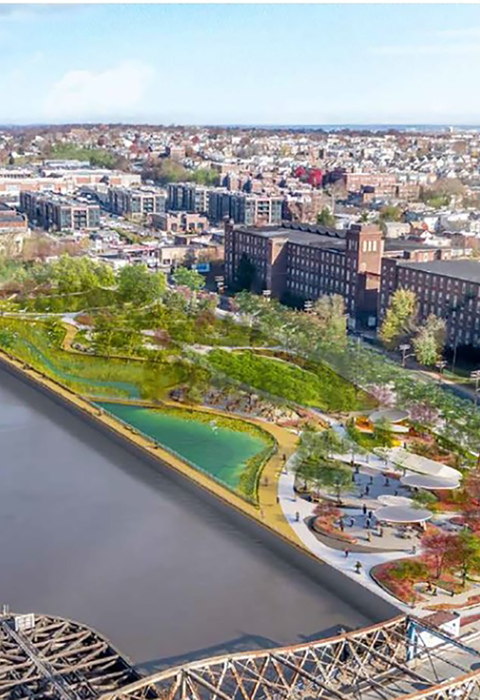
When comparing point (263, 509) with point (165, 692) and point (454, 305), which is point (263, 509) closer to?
point (165, 692)

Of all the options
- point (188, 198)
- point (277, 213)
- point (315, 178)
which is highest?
point (315, 178)

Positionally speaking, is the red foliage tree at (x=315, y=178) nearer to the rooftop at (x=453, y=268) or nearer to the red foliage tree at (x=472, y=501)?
the rooftop at (x=453, y=268)

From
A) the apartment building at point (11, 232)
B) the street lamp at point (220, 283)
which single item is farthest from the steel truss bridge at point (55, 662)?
the apartment building at point (11, 232)

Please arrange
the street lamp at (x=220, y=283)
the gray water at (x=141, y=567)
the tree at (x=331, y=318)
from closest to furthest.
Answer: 1. the gray water at (x=141, y=567)
2. the tree at (x=331, y=318)
3. the street lamp at (x=220, y=283)

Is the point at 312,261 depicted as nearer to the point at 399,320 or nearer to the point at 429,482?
the point at 399,320

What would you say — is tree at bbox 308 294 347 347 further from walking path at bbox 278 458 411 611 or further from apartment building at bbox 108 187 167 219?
apartment building at bbox 108 187 167 219

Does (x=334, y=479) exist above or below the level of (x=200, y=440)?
above

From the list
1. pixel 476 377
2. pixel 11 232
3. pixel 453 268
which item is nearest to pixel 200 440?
pixel 476 377
